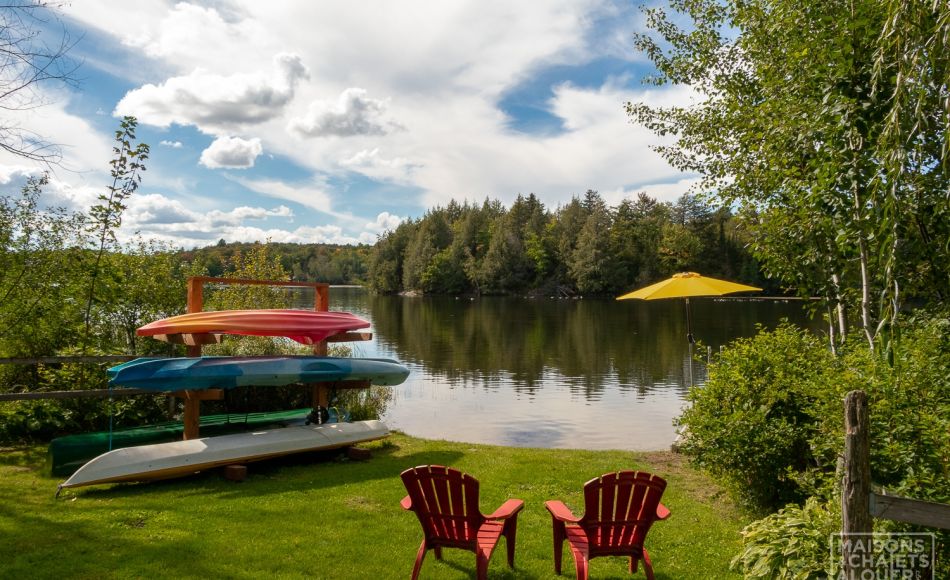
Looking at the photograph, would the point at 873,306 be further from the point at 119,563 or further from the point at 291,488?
the point at 119,563

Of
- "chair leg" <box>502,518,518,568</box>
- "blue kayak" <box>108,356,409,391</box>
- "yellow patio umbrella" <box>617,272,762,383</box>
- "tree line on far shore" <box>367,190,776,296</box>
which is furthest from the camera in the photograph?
"tree line on far shore" <box>367,190,776,296</box>

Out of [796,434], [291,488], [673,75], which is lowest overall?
[291,488]

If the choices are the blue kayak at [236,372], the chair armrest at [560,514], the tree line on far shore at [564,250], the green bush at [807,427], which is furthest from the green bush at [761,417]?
the tree line on far shore at [564,250]

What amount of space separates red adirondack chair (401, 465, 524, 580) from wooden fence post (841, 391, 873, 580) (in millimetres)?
2648

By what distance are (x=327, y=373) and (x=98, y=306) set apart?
16.4 feet

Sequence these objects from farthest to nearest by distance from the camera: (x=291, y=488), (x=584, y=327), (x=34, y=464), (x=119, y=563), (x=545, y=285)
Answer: (x=545, y=285) → (x=584, y=327) → (x=34, y=464) → (x=291, y=488) → (x=119, y=563)

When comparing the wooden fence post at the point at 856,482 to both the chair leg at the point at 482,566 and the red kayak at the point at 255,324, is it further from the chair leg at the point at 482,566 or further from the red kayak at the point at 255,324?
the red kayak at the point at 255,324

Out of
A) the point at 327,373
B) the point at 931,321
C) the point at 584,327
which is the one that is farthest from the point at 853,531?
the point at 584,327

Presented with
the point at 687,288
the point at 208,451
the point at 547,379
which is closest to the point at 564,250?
the point at 547,379

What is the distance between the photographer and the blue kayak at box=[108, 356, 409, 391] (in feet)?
27.3

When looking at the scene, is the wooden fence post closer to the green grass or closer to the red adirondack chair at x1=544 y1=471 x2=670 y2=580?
the red adirondack chair at x1=544 y1=471 x2=670 y2=580

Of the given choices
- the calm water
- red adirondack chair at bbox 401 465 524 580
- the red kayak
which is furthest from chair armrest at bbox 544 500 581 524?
the red kayak

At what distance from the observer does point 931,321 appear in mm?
5508

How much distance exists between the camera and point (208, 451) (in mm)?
8180
